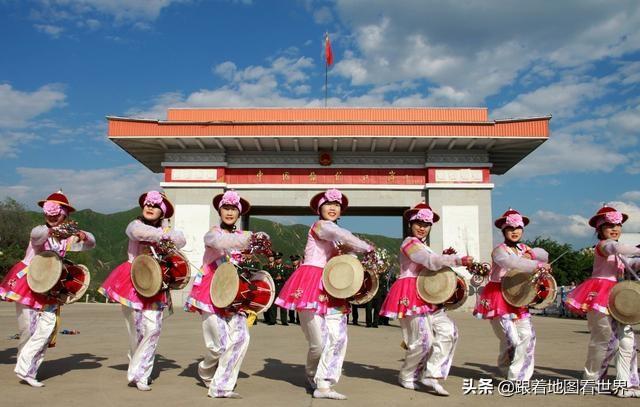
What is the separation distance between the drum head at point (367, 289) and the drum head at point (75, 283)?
9.86 feet

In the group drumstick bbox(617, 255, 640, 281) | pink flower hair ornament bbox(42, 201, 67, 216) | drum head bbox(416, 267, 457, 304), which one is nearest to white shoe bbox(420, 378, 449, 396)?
drum head bbox(416, 267, 457, 304)

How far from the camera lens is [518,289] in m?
6.07

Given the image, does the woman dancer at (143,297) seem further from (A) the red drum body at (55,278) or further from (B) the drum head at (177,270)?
(A) the red drum body at (55,278)

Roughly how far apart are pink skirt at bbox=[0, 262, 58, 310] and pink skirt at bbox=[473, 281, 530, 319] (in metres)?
4.73

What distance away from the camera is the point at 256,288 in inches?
219

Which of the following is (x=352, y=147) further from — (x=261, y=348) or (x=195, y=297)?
(x=195, y=297)

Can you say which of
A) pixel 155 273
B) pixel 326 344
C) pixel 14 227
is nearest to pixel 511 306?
pixel 326 344

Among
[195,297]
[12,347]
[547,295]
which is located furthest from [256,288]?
[12,347]

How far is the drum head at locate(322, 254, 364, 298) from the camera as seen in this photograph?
5301mm

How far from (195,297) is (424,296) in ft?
7.49

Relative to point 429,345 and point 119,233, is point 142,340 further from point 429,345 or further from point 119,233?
point 119,233

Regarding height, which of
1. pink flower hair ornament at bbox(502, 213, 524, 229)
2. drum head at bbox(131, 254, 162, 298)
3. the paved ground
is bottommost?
the paved ground

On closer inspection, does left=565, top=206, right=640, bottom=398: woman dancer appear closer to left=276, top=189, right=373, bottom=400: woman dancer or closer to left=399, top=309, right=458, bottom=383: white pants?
left=399, top=309, right=458, bottom=383: white pants

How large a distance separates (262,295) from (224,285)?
0.46 m
